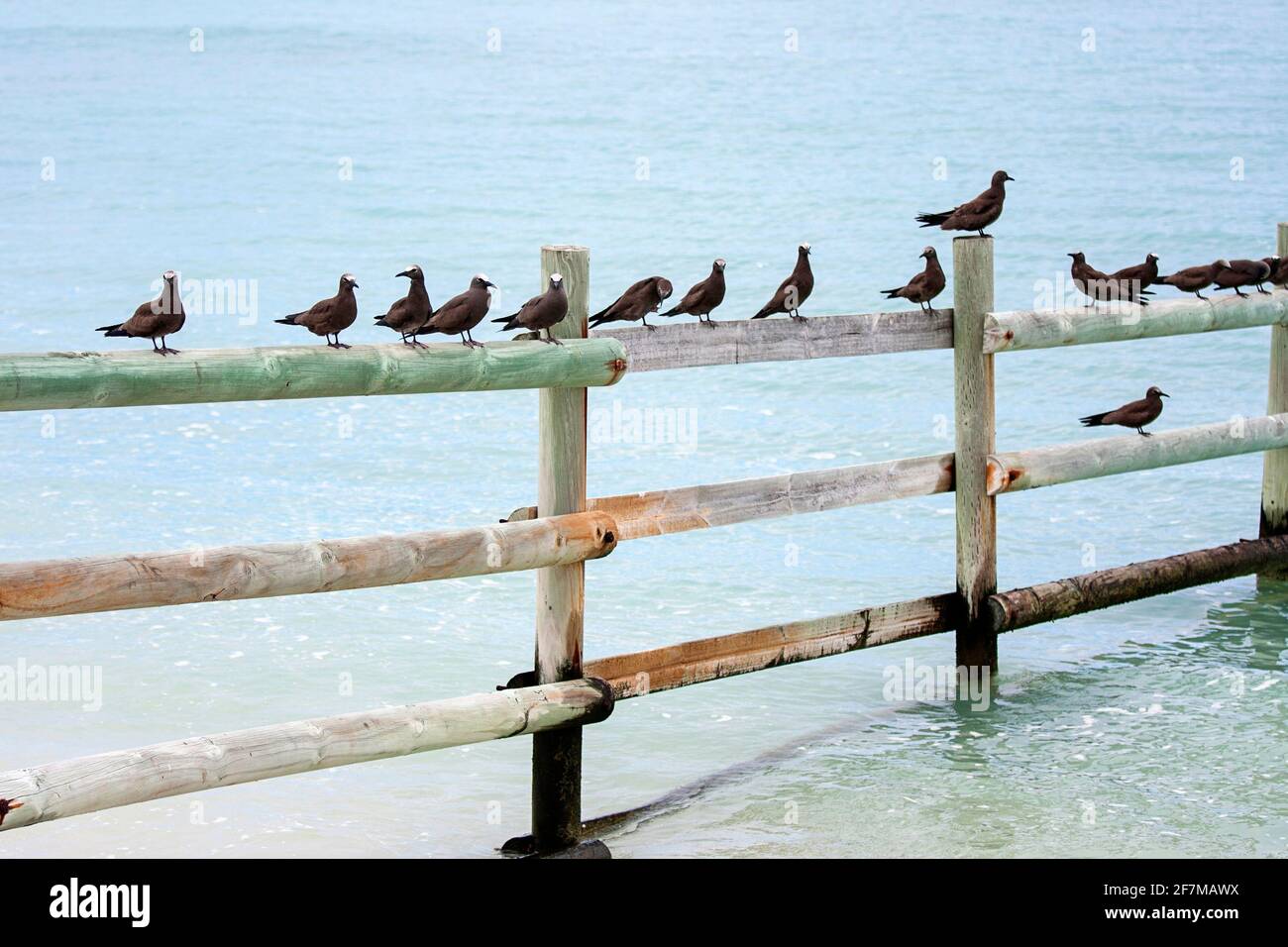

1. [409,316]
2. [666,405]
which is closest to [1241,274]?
[409,316]

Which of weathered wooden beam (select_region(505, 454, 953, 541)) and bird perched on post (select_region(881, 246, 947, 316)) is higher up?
bird perched on post (select_region(881, 246, 947, 316))

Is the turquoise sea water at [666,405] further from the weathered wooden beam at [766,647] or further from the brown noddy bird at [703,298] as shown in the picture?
the brown noddy bird at [703,298]

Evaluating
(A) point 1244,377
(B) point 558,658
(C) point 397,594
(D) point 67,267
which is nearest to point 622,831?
(B) point 558,658

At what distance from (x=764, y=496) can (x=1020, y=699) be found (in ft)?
6.40

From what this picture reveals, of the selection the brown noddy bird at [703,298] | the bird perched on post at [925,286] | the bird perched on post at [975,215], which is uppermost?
the bird perched on post at [975,215]

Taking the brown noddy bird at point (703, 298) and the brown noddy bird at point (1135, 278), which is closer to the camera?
the brown noddy bird at point (703, 298)

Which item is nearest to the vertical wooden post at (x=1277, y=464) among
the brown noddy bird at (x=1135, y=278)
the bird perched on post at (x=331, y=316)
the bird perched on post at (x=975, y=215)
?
the brown noddy bird at (x=1135, y=278)

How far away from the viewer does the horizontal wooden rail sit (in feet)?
15.2

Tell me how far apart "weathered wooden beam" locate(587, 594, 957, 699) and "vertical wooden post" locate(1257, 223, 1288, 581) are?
8.74 ft

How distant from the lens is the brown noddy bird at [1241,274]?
8.16 metres

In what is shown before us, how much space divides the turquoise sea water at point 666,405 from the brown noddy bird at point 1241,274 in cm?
181

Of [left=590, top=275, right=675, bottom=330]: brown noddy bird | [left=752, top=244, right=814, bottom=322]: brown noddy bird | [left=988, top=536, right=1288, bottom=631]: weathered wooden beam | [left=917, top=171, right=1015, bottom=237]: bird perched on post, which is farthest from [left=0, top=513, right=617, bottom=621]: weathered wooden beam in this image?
[left=917, top=171, right=1015, bottom=237]: bird perched on post

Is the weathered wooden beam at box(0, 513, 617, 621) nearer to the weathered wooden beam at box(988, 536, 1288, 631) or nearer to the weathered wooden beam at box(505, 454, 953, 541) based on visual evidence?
the weathered wooden beam at box(505, 454, 953, 541)
